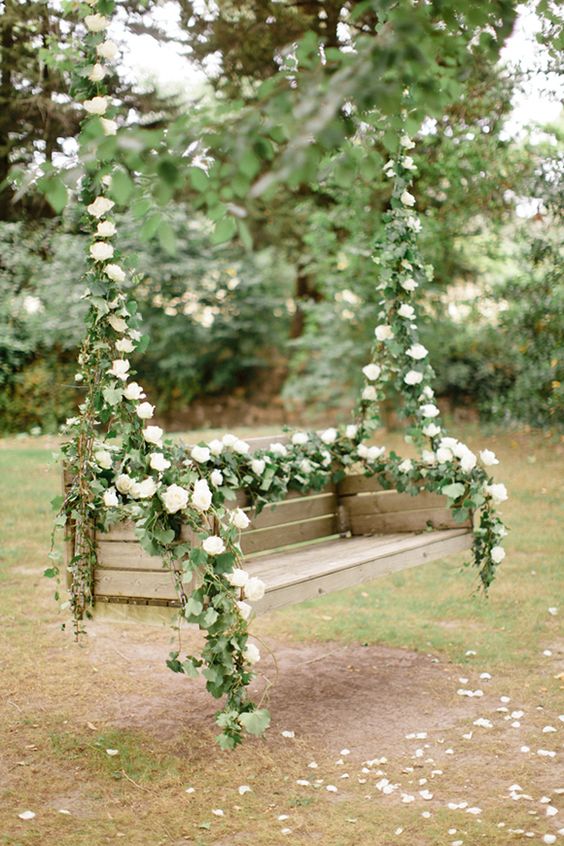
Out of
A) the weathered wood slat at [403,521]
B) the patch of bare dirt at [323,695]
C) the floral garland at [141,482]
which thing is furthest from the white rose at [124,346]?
the weathered wood slat at [403,521]

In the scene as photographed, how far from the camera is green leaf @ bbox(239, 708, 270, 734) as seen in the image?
363 cm

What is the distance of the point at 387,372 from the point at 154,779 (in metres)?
2.81

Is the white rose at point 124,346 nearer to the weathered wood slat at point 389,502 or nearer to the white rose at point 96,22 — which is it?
the white rose at point 96,22

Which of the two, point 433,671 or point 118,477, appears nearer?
point 118,477

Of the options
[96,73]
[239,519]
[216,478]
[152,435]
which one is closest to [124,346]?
[152,435]

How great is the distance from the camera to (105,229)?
3891 millimetres

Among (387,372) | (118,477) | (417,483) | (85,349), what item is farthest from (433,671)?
(85,349)

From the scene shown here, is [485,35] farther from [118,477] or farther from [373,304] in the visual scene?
[373,304]

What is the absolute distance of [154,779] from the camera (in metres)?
3.66

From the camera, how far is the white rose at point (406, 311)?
5410 millimetres

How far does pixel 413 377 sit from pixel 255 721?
7.91 feet

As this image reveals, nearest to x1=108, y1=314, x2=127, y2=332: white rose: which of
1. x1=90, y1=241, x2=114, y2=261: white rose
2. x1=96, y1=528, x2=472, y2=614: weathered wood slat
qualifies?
x1=90, y1=241, x2=114, y2=261: white rose

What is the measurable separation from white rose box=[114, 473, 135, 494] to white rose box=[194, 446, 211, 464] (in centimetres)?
28

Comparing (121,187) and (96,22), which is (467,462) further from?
(121,187)
